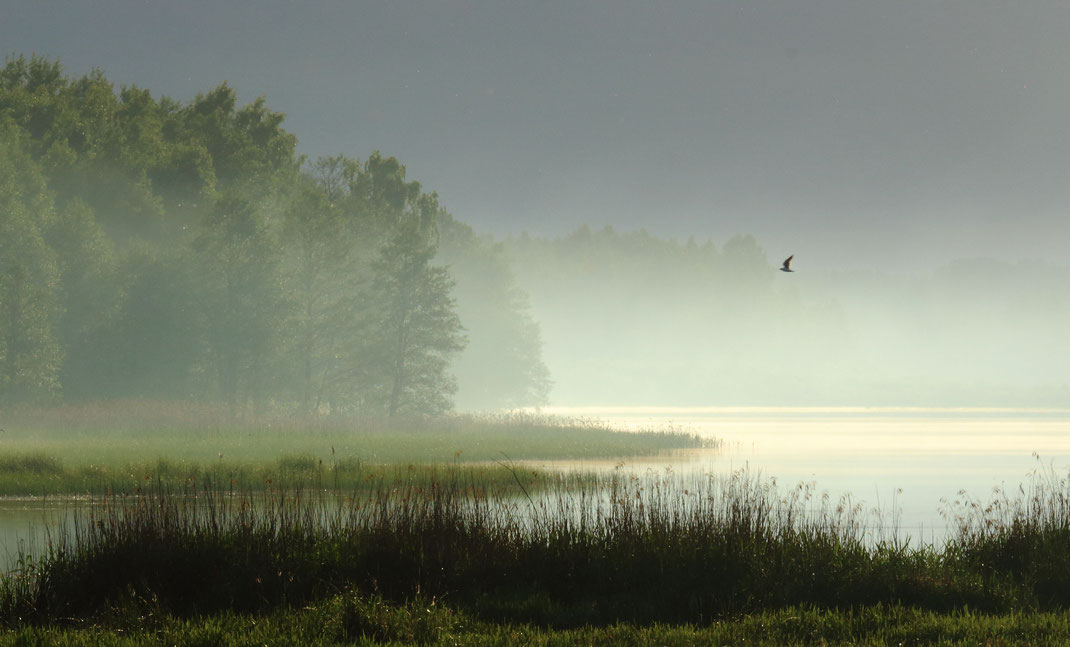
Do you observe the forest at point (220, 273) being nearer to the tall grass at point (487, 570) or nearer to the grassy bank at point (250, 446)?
the grassy bank at point (250, 446)

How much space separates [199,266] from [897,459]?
3493 centimetres

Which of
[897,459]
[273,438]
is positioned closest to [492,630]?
[273,438]

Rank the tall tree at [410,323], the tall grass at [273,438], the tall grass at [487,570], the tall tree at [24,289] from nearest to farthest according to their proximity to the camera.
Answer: the tall grass at [487,570], the tall grass at [273,438], the tall tree at [24,289], the tall tree at [410,323]

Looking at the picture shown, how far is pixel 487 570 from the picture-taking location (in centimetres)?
1459

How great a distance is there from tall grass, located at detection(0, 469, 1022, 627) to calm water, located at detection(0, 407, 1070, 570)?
11.4ft

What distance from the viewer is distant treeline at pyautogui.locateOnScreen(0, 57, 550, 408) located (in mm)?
55062

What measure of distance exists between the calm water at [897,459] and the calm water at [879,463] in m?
0.04

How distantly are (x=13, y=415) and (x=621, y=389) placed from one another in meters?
105

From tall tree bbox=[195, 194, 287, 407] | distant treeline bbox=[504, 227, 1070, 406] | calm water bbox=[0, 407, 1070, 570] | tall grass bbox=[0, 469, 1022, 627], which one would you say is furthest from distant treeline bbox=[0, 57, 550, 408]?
distant treeline bbox=[504, 227, 1070, 406]

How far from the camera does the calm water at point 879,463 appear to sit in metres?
25.2

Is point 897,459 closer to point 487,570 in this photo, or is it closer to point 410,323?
point 410,323

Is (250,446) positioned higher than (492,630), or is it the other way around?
(250,446)

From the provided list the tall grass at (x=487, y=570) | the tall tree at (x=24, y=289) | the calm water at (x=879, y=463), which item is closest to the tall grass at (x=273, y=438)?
the tall tree at (x=24, y=289)

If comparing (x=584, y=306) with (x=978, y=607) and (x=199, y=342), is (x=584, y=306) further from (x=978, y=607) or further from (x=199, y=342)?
(x=978, y=607)
